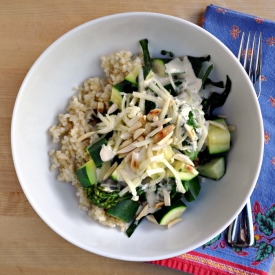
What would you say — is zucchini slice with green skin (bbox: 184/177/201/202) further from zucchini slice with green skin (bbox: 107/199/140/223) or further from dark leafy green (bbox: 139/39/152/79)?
dark leafy green (bbox: 139/39/152/79)

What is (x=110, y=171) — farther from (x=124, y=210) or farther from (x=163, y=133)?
→ (x=163, y=133)


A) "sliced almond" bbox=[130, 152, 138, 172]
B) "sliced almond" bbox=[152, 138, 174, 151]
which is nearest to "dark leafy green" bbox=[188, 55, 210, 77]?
"sliced almond" bbox=[152, 138, 174, 151]

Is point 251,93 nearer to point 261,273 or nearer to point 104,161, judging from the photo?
point 104,161

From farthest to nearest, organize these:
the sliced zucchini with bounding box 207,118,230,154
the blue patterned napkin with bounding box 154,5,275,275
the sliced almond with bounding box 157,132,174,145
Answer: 1. the blue patterned napkin with bounding box 154,5,275,275
2. the sliced zucchini with bounding box 207,118,230,154
3. the sliced almond with bounding box 157,132,174,145

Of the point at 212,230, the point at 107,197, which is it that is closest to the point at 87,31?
the point at 107,197

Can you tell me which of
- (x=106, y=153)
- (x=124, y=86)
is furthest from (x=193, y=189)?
(x=124, y=86)

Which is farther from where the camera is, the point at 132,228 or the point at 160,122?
the point at 132,228
